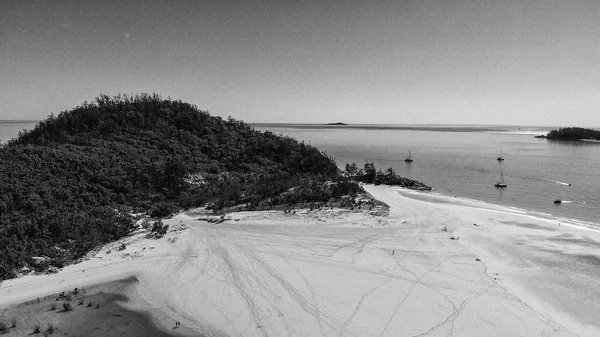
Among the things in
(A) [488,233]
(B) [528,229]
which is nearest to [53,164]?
(A) [488,233]

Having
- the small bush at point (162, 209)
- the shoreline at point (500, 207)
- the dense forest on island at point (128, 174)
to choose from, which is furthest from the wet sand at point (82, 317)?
the shoreline at point (500, 207)

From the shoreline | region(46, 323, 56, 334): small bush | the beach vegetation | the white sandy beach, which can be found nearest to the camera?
region(46, 323, 56, 334): small bush

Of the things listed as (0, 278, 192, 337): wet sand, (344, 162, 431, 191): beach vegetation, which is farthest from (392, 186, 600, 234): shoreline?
(0, 278, 192, 337): wet sand

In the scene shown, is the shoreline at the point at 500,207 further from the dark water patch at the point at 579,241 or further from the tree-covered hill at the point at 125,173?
the tree-covered hill at the point at 125,173

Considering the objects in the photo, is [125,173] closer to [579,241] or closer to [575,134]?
[579,241]

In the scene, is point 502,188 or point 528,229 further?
point 502,188

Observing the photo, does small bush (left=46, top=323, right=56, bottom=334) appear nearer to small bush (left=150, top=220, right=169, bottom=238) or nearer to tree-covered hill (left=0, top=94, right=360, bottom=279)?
tree-covered hill (left=0, top=94, right=360, bottom=279)

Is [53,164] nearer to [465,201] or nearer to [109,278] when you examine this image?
[109,278]
